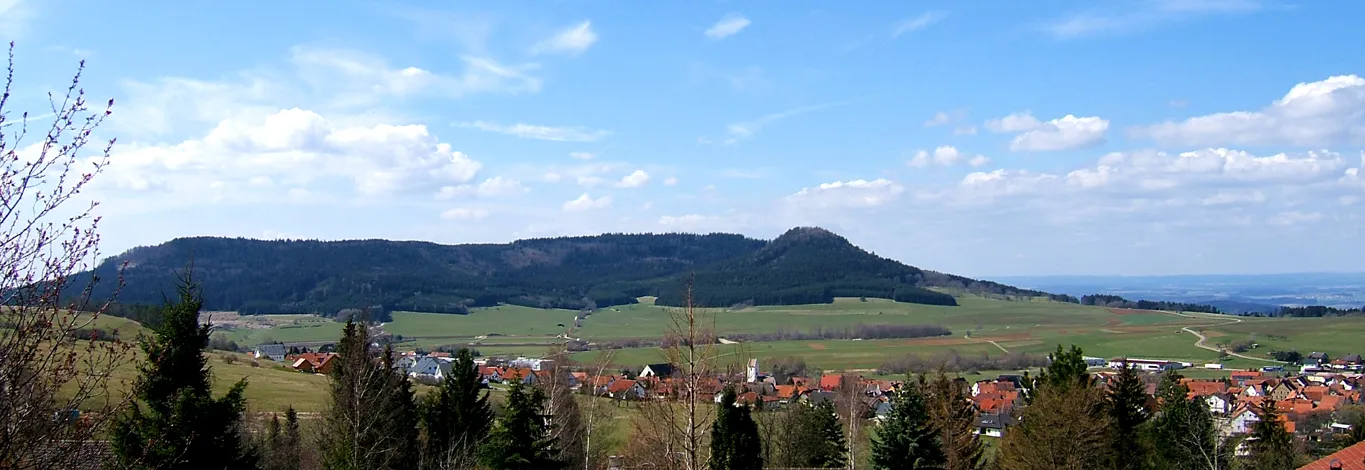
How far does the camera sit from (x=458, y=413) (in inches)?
1032

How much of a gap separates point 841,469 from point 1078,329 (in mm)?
106261

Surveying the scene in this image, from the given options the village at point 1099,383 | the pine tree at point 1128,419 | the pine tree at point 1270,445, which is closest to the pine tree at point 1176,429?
the pine tree at point 1128,419

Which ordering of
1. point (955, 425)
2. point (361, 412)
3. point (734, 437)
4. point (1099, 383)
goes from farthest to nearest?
point (1099, 383)
point (734, 437)
point (955, 425)
point (361, 412)

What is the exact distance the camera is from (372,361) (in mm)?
19219

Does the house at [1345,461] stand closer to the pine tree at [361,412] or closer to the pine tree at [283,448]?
the pine tree at [361,412]

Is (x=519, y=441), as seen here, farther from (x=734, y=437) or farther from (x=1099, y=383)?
(x=1099, y=383)

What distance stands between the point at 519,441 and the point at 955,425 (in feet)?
44.4

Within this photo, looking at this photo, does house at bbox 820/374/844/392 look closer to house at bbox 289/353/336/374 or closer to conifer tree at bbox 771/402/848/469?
conifer tree at bbox 771/402/848/469

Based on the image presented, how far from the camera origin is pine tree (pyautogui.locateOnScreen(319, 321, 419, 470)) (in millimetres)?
17016

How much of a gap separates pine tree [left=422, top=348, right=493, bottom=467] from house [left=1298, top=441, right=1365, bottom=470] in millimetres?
23014

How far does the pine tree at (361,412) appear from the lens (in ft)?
55.8

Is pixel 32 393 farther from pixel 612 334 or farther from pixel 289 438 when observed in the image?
pixel 612 334

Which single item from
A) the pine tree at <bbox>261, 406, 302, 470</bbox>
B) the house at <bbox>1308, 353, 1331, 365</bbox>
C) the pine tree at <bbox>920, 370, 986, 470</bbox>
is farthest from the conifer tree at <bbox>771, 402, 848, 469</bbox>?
the house at <bbox>1308, 353, 1331, 365</bbox>

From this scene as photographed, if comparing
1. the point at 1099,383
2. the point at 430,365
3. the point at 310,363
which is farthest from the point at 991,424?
the point at 310,363
